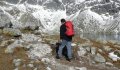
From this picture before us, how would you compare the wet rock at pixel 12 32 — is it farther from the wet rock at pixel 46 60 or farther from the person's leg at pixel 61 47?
the wet rock at pixel 46 60

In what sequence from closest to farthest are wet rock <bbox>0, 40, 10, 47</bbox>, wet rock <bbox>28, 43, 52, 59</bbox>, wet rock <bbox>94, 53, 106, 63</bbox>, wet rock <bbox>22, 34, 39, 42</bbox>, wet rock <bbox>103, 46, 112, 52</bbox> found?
1. wet rock <bbox>28, 43, 52, 59</bbox>
2. wet rock <bbox>94, 53, 106, 63</bbox>
3. wet rock <bbox>0, 40, 10, 47</bbox>
4. wet rock <bbox>103, 46, 112, 52</bbox>
5. wet rock <bbox>22, 34, 39, 42</bbox>

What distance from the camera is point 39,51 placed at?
20.8 m

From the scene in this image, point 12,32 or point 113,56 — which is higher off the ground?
point 12,32

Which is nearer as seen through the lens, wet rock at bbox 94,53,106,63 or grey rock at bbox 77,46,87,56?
wet rock at bbox 94,53,106,63

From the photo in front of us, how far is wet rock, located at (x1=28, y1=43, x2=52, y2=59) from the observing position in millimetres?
19989

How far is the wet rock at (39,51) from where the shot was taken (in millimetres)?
19989

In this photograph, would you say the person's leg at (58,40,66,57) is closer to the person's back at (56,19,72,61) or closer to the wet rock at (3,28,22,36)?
the person's back at (56,19,72,61)

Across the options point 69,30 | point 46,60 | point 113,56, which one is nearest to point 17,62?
point 46,60

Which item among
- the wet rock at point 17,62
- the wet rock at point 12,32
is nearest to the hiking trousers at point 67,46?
the wet rock at point 17,62

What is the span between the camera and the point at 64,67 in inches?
729

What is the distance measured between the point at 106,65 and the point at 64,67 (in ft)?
10.9

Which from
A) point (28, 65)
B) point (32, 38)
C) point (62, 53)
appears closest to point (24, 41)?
point (32, 38)

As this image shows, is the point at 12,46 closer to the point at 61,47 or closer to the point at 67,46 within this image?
the point at 61,47

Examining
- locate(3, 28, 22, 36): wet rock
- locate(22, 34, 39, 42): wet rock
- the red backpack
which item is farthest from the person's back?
locate(3, 28, 22, 36): wet rock
